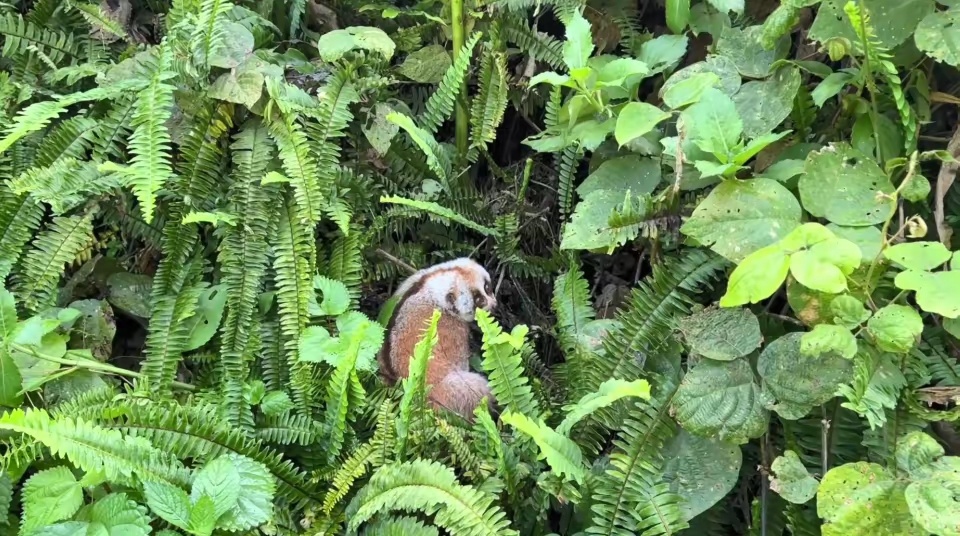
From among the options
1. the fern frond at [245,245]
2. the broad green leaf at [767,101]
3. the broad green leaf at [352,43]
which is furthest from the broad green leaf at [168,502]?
the broad green leaf at [767,101]

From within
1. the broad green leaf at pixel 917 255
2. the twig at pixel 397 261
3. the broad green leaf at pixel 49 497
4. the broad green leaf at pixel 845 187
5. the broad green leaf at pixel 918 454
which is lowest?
the broad green leaf at pixel 49 497

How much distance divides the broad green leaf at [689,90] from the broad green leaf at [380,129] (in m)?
1.21

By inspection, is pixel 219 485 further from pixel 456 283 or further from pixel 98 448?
pixel 456 283

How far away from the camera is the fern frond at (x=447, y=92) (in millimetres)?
2783

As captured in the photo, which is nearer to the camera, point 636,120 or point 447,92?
point 636,120

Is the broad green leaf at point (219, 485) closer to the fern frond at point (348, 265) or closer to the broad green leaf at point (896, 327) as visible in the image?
the fern frond at point (348, 265)

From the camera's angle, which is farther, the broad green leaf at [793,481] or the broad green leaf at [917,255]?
the broad green leaf at [793,481]

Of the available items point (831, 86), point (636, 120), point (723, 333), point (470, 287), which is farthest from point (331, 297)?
point (831, 86)

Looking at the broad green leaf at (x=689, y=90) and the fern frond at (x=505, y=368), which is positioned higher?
the broad green leaf at (x=689, y=90)

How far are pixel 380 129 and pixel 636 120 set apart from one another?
3.92 ft

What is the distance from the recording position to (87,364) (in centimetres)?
243

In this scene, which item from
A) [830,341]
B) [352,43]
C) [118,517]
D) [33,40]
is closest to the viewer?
[830,341]

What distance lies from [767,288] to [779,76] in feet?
3.10

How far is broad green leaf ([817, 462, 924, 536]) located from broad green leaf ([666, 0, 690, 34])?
1648 millimetres
